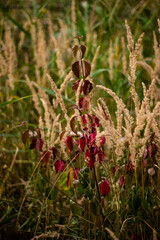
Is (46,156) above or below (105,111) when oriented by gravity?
below

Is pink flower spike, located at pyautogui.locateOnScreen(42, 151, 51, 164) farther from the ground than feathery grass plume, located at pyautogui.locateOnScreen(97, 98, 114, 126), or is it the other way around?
feathery grass plume, located at pyautogui.locateOnScreen(97, 98, 114, 126)

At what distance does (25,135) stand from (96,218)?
389mm

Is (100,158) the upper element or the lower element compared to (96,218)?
upper

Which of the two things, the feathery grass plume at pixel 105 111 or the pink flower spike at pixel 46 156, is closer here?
the feathery grass plume at pixel 105 111

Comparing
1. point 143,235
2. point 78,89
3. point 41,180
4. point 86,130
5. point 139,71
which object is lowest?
point 143,235

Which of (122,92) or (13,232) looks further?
(122,92)

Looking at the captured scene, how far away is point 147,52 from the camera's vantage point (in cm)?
204

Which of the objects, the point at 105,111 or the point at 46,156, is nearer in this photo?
the point at 105,111

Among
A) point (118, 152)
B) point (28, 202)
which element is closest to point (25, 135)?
point (118, 152)

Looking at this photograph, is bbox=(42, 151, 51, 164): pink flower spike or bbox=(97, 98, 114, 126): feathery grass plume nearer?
bbox=(97, 98, 114, 126): feathery grass plume

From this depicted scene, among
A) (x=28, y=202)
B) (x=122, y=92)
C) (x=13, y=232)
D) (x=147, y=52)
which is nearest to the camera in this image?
(x=13, y=232)

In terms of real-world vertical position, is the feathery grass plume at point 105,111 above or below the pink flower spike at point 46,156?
above

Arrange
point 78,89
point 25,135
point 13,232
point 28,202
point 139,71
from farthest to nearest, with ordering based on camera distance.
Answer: point 139,71, point 28,202, point 13,232, point 25,135, point 78,89

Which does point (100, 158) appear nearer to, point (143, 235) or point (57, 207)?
point (143, 235)
